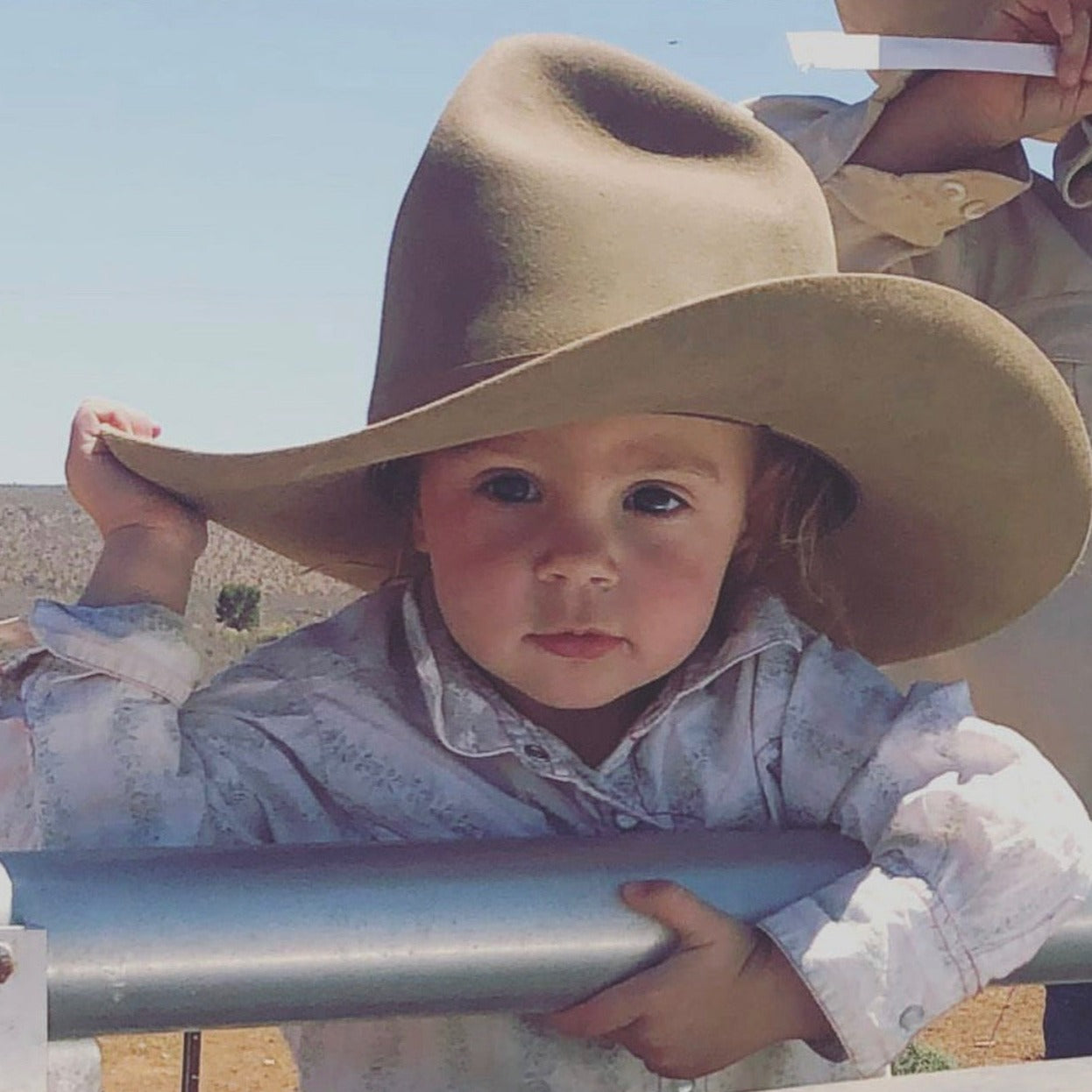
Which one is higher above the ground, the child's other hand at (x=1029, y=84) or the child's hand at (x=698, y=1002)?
the child's other hand at (x=1029, y=84)

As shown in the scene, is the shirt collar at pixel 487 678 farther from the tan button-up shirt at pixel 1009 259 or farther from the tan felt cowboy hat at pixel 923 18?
the tan felt cowboy hat at pixel 923 18

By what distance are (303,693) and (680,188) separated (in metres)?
0.41

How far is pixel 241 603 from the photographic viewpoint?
789 inches

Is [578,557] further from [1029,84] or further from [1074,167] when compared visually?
[1074,167]

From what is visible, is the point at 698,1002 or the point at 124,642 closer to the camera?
the point at 698,1002

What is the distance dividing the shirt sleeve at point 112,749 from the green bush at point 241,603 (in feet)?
60.2

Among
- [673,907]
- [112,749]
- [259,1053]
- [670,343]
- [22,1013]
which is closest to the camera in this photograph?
[22,1013]

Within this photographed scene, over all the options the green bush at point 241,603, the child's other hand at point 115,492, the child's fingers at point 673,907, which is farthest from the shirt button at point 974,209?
the green bush at point 241,603

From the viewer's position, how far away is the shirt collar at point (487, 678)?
1.27 meters

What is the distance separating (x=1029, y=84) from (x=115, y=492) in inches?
35.8

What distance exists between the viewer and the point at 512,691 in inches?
51.6

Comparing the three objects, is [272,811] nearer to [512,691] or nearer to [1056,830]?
[512,691]

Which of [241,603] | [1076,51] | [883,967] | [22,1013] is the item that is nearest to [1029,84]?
[1076,51]

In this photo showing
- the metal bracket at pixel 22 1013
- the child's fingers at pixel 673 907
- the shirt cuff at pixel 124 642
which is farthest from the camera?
the shirt cuff at pixel 124 642
